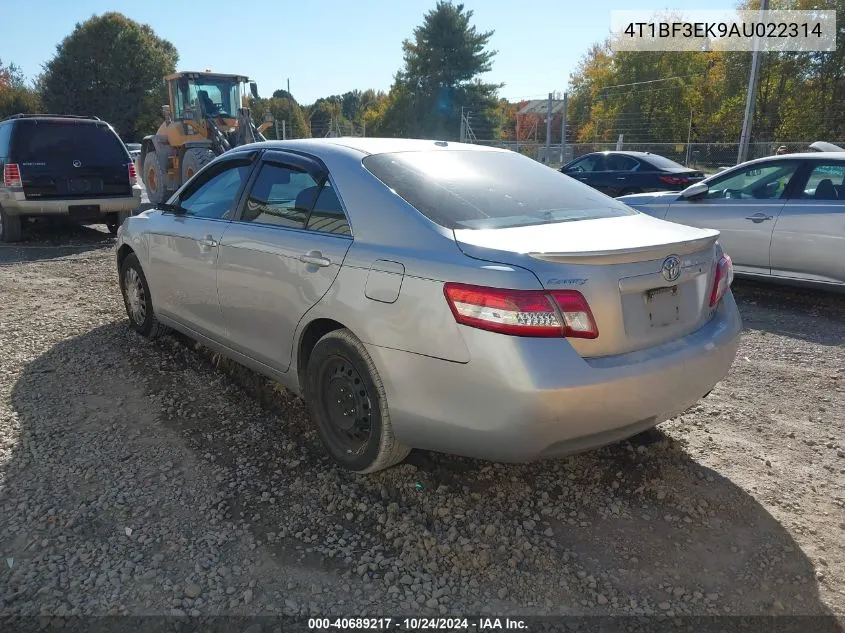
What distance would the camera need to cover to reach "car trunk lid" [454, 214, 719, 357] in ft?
8.42

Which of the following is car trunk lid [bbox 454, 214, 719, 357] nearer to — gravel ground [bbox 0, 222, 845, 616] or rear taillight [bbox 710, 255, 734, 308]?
rear taillight [bbox 710, 255, 734, 308]

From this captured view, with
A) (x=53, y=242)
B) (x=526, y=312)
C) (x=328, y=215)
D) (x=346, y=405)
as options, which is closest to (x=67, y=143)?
(x=53, y=242)

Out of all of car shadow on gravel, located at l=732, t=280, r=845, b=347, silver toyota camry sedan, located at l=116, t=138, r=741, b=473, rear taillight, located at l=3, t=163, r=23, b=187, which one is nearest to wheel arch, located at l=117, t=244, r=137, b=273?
silver toyota camry sedan, located at l=116, t=138, r=741, b=473

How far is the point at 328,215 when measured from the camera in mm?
3344

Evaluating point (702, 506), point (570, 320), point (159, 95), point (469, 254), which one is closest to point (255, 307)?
point (469, 254)

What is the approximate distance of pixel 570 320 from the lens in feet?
8.31

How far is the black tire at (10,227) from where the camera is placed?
1017cm

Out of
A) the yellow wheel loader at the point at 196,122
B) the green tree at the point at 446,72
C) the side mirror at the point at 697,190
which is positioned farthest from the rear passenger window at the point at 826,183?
the green tree at the point at 446,72

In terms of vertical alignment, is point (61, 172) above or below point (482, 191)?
above

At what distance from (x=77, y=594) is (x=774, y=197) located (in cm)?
682

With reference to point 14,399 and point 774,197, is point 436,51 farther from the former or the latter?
point 14,399

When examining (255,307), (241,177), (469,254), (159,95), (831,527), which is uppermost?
(159,95)

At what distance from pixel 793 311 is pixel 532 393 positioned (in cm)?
502

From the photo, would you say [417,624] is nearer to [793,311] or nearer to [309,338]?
[309,338]
